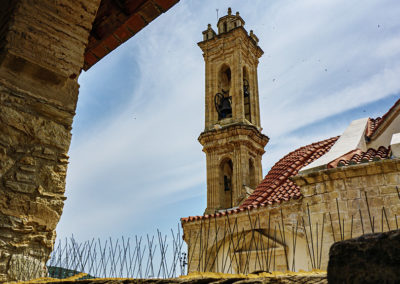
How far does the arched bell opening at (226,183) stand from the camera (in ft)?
74.0

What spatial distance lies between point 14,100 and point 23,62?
30 centimetres

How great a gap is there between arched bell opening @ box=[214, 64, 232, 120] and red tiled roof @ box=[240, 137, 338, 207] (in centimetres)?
Answer: 1329

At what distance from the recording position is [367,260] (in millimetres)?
1016

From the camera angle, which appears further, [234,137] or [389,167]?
[234,137]

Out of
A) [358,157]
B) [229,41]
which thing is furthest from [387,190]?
[229,41]

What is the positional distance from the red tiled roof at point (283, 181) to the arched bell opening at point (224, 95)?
13.3m

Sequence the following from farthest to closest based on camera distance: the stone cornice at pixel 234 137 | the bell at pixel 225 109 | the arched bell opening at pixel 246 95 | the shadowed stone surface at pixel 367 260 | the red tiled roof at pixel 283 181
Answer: the arched bell opening at pixel 246 95, the bell at pixel 225 109, the stone cornice at pixel 234 137, the red tiled roof at pixel 283 181, the shadowed stone surface at pixel 367 260

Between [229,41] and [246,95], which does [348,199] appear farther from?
[229,41]

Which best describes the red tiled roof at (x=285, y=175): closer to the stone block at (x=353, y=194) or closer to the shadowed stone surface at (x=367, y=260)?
the stone block at (x=353, y=194)

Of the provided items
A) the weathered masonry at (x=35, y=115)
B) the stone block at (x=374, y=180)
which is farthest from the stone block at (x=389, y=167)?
the weathered masonry at (x=35, y=115)

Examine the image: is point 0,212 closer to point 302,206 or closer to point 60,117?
point 60,117

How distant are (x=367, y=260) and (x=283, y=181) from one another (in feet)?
28.8

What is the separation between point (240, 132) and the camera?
22781mm

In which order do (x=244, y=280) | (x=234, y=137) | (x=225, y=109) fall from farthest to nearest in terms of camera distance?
(x=225, y=109), (x=234, y=137), (x=244, y=280)
